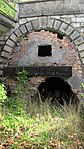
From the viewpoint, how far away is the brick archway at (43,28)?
9.90 m

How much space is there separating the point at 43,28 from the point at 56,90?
271cm

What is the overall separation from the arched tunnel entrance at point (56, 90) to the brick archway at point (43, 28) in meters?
1.90

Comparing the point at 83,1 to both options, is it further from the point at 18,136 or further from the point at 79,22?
the point at 18,136

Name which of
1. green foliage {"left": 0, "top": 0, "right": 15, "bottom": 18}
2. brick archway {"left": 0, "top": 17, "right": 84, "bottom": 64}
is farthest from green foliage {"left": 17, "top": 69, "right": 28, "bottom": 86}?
green foliage {"left": 0, "top": 0, "right": 15, "bottom": 18}

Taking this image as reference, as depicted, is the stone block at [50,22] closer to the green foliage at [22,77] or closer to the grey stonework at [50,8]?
the grey stonework at [50,8]

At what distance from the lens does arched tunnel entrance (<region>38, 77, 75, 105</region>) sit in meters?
10.8

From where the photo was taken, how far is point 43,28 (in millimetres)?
10281

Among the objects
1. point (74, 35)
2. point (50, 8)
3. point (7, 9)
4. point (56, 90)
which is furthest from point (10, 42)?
point (56, 90)

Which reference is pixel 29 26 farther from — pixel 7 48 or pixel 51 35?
pixel 7 48

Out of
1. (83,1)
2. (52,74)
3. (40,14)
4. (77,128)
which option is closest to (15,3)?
(40,14)

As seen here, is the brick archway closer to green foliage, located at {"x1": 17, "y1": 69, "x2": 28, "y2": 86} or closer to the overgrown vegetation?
green foliage, located at {"x1": 17, "y1": 69, "x2": 28, "y2": 86}

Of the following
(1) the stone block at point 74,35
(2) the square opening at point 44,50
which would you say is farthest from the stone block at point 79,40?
(2) the square opening at point 44,50

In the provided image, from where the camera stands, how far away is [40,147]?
5.11 m

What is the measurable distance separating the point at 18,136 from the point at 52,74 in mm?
4700
